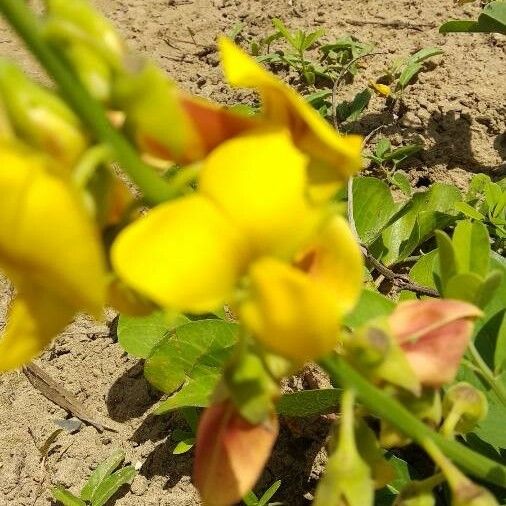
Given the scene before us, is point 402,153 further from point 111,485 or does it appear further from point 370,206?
point 111,485

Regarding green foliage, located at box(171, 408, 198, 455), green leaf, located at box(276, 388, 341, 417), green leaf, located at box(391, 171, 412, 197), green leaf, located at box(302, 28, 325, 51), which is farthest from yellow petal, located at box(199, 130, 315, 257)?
green leaf, located at box(302, 28, 325, 51)

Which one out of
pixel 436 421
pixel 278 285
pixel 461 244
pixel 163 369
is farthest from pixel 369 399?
pixel 163 369

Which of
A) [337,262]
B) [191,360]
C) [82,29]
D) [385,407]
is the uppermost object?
[82,29]

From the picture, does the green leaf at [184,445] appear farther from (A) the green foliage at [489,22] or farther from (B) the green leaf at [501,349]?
(A) the green foliage at [489,22]

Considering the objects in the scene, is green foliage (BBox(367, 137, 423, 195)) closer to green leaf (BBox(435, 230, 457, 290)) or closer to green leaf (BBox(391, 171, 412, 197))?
green leaf (BBox(391, 171, 412, 197))

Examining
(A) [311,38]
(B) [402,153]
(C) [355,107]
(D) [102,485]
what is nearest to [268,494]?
(D) [102,485]

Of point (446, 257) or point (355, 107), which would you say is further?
point (355, 107)
